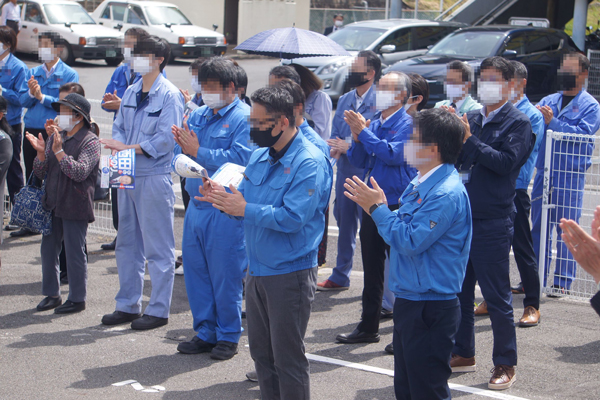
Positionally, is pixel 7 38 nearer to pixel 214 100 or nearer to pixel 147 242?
pixel 147 242

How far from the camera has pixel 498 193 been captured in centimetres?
443

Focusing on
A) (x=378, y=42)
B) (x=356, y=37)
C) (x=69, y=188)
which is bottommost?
(x=69, y=188)

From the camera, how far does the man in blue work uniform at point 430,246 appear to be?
11.3ft

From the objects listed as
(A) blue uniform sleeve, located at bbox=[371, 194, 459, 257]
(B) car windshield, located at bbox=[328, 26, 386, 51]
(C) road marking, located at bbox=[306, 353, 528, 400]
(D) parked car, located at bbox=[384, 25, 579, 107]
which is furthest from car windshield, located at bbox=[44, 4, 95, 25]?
(A) blue uniform sleeve, located at bbox=[371, 194, 459, 257]

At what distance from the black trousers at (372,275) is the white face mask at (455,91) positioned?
112 cm

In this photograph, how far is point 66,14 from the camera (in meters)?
22.1

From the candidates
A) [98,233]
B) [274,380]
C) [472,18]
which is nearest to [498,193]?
[274,380]

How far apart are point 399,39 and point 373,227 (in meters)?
13.1

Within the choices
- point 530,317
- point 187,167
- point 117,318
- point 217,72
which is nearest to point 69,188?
point 117,318

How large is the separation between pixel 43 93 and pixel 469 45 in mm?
9708

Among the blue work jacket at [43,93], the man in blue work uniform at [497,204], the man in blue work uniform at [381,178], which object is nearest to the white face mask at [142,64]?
the man in blue work uniform at [381,178]

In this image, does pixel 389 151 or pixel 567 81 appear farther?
pixel 567 81

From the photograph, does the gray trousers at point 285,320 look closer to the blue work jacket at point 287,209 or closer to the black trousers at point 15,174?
the blue work jacket at point 287,209

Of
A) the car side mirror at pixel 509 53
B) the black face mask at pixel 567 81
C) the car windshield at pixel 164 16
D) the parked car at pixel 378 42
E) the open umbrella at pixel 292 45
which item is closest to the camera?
the black face mask at pixel 567 81
